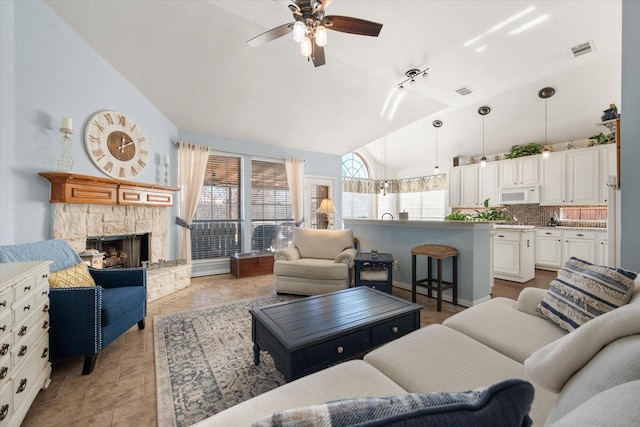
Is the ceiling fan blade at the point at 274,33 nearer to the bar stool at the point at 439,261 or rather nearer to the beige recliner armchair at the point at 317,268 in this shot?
the beige recliner armchair at the point at 317,268

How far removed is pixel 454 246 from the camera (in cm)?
318

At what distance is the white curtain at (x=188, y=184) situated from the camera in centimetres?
430

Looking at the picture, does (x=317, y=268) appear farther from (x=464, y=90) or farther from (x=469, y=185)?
(x=469, y=185)

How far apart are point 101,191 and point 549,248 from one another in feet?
24.3

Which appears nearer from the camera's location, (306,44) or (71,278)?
(71,278)

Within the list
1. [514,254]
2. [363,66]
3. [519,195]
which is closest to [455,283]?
[514,254]

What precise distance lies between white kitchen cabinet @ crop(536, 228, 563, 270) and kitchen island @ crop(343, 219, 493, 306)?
265 centimetres

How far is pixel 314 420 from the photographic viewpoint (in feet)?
1.29

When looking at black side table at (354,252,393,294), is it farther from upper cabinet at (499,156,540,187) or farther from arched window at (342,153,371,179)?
arched window at (342,153,371,179)

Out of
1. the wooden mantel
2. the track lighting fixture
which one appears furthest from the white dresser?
the track lighting fixture

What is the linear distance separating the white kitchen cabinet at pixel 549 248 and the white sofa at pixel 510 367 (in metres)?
4.40

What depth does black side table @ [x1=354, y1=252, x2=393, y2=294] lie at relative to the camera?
3109 mm

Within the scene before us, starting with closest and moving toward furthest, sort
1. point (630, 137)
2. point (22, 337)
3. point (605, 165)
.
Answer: point (22, 337), point (630, 137), point (605, 165)

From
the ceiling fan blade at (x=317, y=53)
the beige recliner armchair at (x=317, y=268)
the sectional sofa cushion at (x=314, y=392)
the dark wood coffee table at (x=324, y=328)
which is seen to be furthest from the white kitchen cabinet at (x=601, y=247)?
the sectional sofa cushion at (x=314, y=392)
